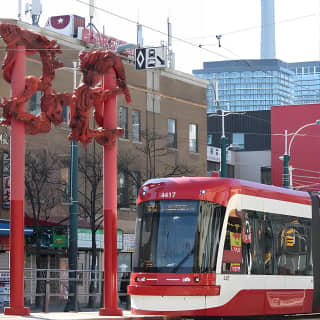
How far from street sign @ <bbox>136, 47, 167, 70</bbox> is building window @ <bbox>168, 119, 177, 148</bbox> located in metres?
5.46

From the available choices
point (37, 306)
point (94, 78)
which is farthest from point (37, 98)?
point (94, 78)

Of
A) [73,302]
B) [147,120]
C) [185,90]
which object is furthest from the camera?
[185,90]

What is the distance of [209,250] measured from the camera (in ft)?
67.9

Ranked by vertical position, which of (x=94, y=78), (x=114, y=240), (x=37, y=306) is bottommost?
(x=37, y=306)

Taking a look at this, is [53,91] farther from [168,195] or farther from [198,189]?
[198,189]

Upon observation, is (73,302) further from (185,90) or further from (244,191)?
(185,90)

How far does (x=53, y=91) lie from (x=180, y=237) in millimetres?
5393

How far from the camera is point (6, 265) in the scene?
40969 millimetres

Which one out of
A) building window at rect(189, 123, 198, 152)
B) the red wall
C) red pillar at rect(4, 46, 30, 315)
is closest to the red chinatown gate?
red pillar at rect(4, 46, 30, 315)

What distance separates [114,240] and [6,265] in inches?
716

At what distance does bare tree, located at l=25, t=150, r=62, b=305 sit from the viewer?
130ft

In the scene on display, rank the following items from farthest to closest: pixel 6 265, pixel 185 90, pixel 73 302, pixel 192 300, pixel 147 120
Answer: pixel 185 90 → pixel 147 120 → pixel 6 265 → pixel 73 302 → pixel 192 300

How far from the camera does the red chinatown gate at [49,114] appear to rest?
72.6 feet

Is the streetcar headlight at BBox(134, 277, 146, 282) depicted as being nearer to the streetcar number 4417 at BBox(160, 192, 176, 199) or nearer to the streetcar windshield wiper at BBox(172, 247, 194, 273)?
the streetcar windshield wiper at BBox(172, 247, 194, 273)
